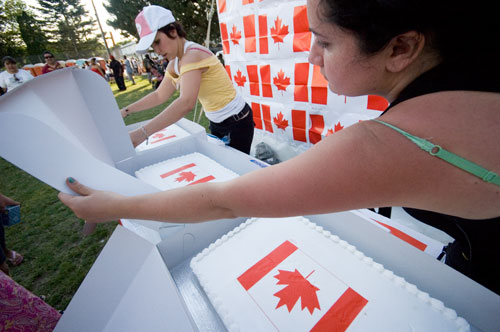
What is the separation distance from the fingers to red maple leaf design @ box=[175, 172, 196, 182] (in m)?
0.66

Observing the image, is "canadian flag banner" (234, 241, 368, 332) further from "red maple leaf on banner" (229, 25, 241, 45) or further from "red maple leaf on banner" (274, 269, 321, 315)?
"red maple leaf on banner" (229, 25, 241, 45)

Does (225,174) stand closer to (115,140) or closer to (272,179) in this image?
(115,140)

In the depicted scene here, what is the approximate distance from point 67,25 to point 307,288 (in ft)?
137

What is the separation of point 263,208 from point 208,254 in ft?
1.49

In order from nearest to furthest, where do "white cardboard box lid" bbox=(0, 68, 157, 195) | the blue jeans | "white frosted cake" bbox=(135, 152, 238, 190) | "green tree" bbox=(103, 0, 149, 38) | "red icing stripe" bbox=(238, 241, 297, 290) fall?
"white cardboard box lid" bbox=(0, 68, 157, 195) < "red icing stripe" bbox=(238, 241, 297, 290) < "white frosted cake" bbox=(135, 152, 238, 190) < the blue jeans < "green tree" bbox=(103, 0, 149, 38)

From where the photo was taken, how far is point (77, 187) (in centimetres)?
64

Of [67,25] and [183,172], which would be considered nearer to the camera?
[183,172]

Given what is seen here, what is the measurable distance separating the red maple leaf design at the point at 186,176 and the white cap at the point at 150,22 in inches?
29.1

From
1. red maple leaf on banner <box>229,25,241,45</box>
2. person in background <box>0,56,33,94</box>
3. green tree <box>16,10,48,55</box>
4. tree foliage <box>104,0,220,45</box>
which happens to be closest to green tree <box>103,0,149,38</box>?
tree foliage <box>104,0,220,45</box>

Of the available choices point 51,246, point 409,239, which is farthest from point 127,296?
point 51,246

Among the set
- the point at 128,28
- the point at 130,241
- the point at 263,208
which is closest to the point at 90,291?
the point at 130,241

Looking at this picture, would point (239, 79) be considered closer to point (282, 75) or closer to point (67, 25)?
point (282, 75)

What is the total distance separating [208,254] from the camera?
2.68ft

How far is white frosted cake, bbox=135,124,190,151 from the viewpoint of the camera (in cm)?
167
